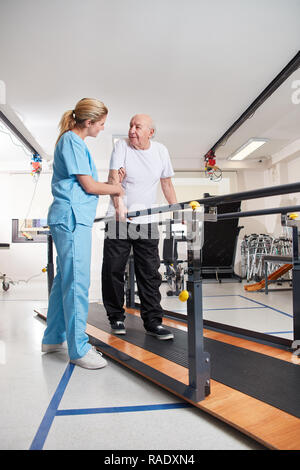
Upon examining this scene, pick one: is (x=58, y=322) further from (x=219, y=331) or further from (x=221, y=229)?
(x=221, y=229)

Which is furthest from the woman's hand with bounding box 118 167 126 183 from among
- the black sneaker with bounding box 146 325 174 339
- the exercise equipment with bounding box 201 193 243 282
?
the exercise equipment with bounding box 201 193 243 282

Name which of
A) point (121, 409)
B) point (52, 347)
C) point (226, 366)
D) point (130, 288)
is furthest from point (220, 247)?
point (121, 409)

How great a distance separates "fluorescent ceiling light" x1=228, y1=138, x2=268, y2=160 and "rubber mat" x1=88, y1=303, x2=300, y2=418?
221 inches

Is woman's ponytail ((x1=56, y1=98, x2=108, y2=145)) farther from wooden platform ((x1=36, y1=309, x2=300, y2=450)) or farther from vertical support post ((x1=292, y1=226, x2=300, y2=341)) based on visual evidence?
vertical support post ((x1=292, y1=226, x2=300, y2=341))

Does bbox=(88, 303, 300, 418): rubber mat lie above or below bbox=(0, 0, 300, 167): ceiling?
below

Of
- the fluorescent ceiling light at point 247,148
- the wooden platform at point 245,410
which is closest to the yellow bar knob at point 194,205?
the wooden platform at point 245,410

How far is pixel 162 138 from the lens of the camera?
21.8ft

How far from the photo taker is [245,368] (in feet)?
4.72

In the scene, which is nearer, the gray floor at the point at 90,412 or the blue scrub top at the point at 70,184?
the gray floor at the point at 90,412

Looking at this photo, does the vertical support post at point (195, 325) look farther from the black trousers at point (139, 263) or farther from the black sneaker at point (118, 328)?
the black sneaker at point (118, 328)

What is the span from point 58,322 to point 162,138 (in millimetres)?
5461

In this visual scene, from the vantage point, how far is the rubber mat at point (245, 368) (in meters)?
1.17

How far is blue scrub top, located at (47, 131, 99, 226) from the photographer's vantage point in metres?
1.56
